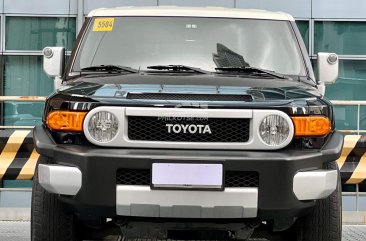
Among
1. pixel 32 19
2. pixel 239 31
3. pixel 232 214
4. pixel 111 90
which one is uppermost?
pixel 32 19

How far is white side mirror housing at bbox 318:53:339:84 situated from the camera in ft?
16.1

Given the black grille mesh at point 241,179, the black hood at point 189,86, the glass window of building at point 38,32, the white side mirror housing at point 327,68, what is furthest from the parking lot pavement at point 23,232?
the glass window of building at point 38,32

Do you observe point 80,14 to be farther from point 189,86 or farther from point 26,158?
point 189,86

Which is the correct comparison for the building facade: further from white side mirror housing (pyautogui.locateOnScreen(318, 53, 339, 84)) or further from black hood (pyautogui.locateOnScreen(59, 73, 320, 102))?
black hood (pyautogui.locateOnScreen(59, 73, 320, 102))

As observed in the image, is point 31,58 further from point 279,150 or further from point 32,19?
point 279,150

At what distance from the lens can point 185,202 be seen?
376cm

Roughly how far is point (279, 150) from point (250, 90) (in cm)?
42

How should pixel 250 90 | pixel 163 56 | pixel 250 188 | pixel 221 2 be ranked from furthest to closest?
pixel 221 2, pixel 163 56, pixel 250 90, pixel 250 188

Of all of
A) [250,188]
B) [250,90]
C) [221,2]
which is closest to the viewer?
[250,188]

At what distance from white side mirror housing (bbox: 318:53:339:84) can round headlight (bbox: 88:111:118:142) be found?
72.2 inches

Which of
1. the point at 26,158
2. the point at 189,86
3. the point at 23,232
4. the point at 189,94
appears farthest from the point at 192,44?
the point at 26,158

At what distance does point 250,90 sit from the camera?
13.2 feet

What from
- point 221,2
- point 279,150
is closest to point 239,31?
point 279,150

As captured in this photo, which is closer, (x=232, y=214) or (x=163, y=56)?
(x=232, y=214)
